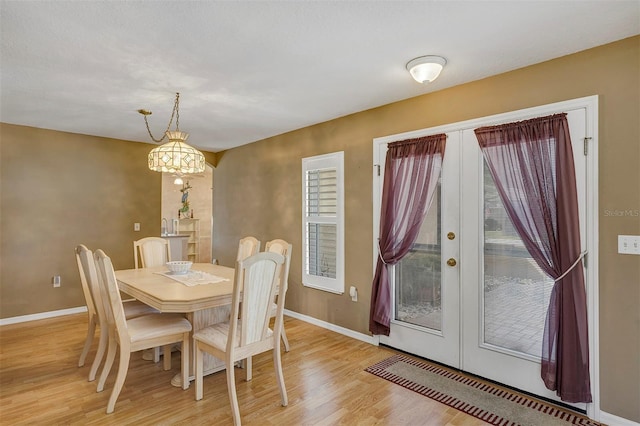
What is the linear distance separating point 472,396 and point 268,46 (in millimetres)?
2905

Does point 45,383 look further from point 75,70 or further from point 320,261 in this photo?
point 320,261

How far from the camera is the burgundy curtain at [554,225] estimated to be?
2328 mm

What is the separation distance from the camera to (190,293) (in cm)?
259

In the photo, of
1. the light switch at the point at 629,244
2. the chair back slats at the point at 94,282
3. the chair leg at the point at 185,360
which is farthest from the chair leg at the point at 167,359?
the light switch at the point at 629,244

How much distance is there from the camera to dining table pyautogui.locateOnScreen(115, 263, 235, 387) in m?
2.43

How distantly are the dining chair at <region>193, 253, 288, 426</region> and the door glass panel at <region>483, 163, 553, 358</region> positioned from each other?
169cm

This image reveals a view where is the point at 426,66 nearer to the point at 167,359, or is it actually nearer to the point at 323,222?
the point at 323,222

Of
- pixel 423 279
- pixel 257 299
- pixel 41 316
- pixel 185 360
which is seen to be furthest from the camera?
pixel 41 316

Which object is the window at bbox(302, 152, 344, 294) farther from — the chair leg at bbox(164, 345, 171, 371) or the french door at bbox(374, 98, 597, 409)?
the chair leg at bbox(164, 345, 171, 371)

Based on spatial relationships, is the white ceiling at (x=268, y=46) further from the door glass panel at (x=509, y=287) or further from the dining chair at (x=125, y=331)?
the dining chair at (x=125, y=331)

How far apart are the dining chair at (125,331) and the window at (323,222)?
1.80 metres

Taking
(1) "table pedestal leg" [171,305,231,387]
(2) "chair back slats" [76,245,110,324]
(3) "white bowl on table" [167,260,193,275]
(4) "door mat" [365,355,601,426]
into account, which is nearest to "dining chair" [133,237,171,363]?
(3) "white bowl on table" [167,260,193,275]

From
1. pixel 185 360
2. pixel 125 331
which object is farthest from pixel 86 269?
pixel 185 360

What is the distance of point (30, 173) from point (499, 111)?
5.48m
